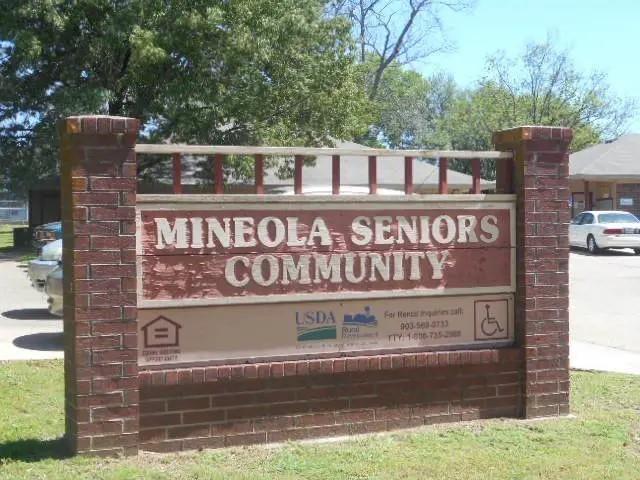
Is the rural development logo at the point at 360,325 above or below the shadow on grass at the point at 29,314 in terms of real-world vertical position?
above

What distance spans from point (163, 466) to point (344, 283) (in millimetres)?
1716

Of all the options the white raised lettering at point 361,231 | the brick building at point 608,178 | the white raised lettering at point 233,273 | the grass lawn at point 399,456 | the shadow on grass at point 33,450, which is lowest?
the grass lawn at point 399,456

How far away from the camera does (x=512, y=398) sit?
6348 millimetres

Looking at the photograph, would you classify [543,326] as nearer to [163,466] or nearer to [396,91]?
[163,466]

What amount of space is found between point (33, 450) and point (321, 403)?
192 cm

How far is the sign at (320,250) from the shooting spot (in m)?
5.39

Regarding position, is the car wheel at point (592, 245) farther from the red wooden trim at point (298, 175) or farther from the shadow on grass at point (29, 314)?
the red wooden trim at point (298, 175)

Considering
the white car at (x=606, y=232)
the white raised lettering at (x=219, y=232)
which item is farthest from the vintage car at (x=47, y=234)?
the white car at (x=606, y=232)

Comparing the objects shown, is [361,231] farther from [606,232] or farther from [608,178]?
[608,178]

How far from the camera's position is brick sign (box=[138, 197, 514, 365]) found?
5.40 meters

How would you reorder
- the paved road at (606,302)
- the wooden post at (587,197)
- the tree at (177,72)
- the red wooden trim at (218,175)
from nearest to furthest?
the red wooden trim at (218,175)
the paved road at (606,302)
the tree at (177,72)
the wooden post at (587,197)

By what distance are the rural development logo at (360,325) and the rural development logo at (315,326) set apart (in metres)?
0.10

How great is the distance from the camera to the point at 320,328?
19.0 feet

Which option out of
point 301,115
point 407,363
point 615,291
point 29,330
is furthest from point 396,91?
point 407,363
